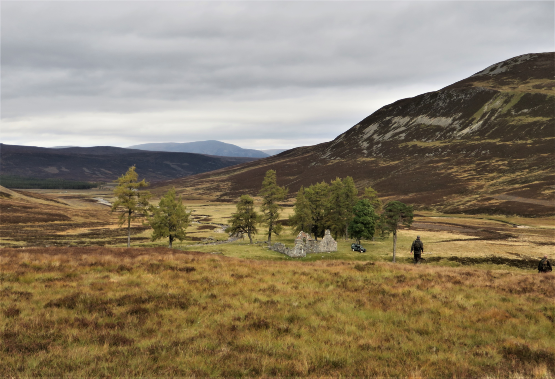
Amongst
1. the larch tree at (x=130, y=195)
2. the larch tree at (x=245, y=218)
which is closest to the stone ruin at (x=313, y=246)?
the larch tree at (x=245, y=218)

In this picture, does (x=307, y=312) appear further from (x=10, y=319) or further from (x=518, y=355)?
(x=10, y=319)

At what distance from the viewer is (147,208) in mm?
56156

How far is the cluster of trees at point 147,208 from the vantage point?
174 ft

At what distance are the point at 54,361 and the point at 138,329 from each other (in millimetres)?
2528

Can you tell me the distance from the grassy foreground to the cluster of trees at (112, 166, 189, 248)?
37.1 meters

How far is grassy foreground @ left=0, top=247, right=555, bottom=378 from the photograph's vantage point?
25.8 ft

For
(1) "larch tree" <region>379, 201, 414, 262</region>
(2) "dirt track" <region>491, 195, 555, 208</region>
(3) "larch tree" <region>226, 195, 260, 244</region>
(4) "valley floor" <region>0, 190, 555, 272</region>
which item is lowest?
(4) "valley floor" <region>0, 190, 555, 272</region>

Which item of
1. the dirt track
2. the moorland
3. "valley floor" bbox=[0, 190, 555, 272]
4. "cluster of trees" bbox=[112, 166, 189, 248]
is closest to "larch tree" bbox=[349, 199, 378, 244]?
"valley floor" bbox=[0, 190, 555, 272]

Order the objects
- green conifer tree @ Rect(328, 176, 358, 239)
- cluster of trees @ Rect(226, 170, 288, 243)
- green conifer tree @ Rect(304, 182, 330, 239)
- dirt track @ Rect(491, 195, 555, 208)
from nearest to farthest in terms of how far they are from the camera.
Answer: green conifer tree @ Rect(328, 176, 358, 239)
cluster of trees @ Rect(226, 170, 288, 243)
green conifer tree @ Rect(304, 182, 330, 239)
dirt track @ Rect(491, 195, 555, 208)

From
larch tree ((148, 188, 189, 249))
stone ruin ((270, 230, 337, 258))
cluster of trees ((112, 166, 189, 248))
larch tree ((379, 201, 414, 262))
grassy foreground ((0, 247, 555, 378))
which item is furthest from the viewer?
larch tree ((148, 188, 189, 249))

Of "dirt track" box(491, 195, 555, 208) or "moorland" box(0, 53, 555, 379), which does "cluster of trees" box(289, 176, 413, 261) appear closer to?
"moorland" box(0, 53, 555, 379)

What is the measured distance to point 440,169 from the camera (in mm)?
181750

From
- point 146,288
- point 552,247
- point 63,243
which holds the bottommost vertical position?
point 63,243

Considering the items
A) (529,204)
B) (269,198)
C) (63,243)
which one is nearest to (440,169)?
(529,204)
